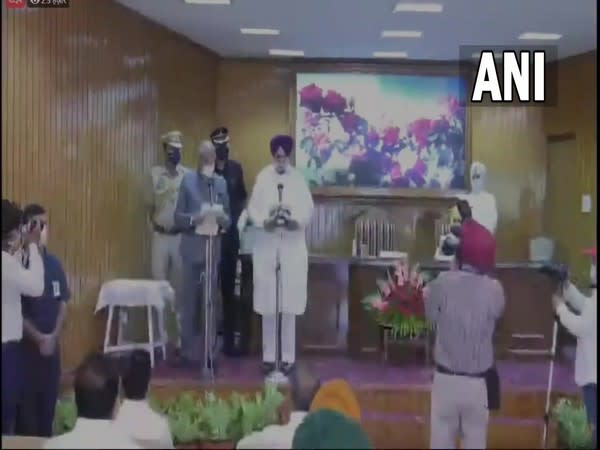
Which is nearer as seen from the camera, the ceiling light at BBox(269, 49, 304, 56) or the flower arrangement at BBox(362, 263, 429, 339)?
the flower arrangement at BBox(362, 263, 429, 339)

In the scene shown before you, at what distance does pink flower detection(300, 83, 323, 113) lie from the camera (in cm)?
705

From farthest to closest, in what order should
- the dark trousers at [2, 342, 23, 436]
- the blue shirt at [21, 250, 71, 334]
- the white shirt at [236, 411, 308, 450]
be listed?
the blue shirt at [21, 250, 71, 334] < the dark trousers at [2, 342, 23, 436] < the white shirt at [236, 411, 308, 450]

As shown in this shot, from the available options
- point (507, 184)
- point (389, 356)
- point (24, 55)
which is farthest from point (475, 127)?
point (24, 55)

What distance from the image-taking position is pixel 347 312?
5.85 meters

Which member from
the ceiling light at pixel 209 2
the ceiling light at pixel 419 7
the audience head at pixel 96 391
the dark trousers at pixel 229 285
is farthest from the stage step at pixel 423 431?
the ceiling light at pixel 209 2

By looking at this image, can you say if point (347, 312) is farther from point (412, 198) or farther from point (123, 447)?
point (123, 447)

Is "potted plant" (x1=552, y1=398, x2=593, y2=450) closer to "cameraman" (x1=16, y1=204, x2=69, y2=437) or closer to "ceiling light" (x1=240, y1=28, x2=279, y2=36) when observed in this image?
"cameraman" (x1=16, y1=204, x2=69, y2=437)

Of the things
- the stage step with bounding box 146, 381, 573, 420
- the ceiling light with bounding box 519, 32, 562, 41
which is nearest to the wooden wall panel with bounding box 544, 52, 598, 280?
the ceiling light with bounding box 519, 32, 562, 41

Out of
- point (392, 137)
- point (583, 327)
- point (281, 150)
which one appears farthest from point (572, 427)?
point (392, 137)

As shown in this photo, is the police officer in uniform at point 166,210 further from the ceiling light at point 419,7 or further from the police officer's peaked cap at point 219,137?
the ceiling light at point 419,7

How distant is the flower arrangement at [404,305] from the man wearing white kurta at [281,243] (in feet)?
2.66

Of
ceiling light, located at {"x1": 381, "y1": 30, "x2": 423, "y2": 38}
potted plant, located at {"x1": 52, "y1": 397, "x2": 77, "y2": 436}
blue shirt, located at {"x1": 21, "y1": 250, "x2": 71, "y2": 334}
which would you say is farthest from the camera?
ceiling light, located at {"x1": 381, "y1": 30, "x2": 423, "y2": 38}

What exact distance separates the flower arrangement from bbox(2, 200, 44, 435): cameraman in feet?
8.97

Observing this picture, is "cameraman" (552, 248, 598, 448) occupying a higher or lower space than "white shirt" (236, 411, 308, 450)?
higher
